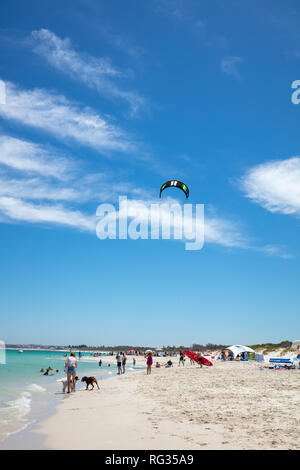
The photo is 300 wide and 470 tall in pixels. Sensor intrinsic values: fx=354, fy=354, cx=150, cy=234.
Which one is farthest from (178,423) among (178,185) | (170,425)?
(178,185)

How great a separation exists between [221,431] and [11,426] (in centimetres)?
477

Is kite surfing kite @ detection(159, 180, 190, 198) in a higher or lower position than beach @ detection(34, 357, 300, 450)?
higher

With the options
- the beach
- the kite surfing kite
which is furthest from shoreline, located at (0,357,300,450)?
the kite surfing kite

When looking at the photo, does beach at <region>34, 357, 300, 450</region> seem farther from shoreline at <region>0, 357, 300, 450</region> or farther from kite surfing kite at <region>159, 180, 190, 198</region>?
kite surfing kite at <region>159, 180, 190, 198</region>

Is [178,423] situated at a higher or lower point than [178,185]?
lower

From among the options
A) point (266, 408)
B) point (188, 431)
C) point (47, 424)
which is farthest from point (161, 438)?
point (266, 408)

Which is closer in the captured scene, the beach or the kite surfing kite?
the beach

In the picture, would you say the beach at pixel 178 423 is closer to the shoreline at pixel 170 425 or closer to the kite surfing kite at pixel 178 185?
the shoreline at pixel 170 425

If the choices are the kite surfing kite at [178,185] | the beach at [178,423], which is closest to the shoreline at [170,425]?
the beach at [178,423]

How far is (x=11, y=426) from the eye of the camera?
26.3 ft

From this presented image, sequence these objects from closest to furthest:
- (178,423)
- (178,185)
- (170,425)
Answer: (170,425)
(178,423)
(178,185)

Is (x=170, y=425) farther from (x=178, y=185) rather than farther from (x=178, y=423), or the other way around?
(x=178, y=185)

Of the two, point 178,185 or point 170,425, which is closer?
point 170,425
